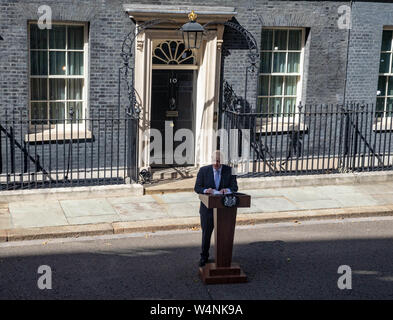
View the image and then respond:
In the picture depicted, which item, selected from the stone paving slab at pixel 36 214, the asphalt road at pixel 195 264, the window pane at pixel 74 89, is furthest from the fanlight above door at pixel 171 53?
the asphalt road at pixel 195 264

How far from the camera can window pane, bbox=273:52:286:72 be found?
46.4 ft

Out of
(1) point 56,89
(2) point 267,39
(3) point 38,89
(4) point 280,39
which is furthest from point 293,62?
(3) point 38,89

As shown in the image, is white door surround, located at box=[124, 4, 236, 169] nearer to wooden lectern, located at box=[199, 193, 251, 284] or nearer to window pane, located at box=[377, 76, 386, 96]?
window pane, located at box=[377, 76, 386, 96]

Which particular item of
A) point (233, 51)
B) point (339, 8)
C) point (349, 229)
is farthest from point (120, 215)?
point (339, 8)

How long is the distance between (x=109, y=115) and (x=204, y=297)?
6.18 m

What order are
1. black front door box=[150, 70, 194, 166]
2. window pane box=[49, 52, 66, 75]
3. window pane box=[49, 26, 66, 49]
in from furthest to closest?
black front door box=[150, 70, 194, 166] → window pane box=[49, 52, 66, 75] → window pane box=[49, 26, 66, 49]

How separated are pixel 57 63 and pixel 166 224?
4.47 metres

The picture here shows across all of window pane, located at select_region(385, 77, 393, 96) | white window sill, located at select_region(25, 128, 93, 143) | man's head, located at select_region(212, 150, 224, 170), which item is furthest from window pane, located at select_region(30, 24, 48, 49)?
window pane, located at select_region(385, 77, 393, 96)

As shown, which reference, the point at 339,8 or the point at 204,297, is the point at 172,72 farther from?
the point at 204,297

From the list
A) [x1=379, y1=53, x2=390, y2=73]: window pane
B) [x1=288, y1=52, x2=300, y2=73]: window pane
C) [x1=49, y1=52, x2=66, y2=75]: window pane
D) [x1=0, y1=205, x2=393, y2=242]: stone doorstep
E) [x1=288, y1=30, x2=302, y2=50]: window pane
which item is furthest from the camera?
[x1=379, y1=53, x2=390, y2=73]: window pane

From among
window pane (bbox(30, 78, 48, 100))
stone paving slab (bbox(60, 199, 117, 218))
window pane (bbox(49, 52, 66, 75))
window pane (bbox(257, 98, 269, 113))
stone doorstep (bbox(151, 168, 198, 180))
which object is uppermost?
window pane (bbox(49, 52, 66, 75))

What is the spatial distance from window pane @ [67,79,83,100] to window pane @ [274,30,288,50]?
4.49 meters

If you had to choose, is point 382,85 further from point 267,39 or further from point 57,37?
point 57,37

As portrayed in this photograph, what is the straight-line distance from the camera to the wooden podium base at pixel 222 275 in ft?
26.2
